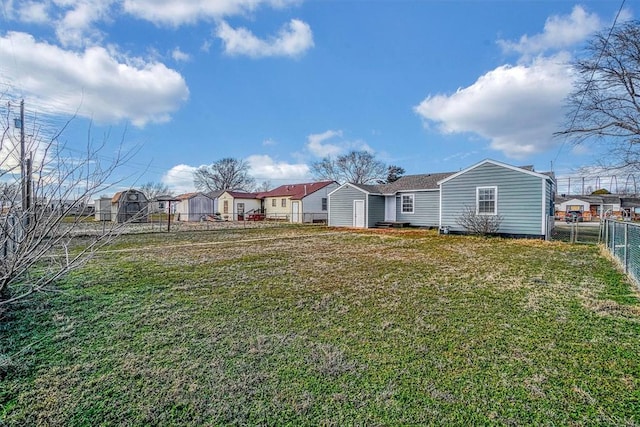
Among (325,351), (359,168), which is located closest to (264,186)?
(359,168)

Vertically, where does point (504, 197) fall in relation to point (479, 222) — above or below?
above

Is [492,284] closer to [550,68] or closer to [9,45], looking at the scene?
[9,45]

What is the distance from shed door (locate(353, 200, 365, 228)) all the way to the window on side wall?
2433 mm

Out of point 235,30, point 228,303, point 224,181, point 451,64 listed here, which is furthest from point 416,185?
point 224,181

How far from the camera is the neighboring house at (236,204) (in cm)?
3075

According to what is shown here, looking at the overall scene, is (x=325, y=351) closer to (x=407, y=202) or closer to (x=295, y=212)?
(x=407, y=202)

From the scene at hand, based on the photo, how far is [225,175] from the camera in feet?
160

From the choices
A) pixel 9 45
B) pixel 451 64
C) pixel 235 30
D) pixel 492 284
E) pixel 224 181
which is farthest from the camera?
pixel 224 181

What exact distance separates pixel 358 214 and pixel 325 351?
15.6 metres

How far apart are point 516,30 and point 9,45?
44.0ft

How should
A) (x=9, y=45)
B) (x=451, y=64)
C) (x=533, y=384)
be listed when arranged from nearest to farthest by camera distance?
1. (x=533, y=384)
2. (x=9, y=45)
3. (x=451, y=64)

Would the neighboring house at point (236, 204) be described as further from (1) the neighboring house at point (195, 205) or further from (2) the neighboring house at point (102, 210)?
(2) the neighboring house at point (102, 210)

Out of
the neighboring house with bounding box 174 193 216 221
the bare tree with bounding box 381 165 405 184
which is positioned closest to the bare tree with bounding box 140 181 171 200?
the neighboring house with bounding box 174 193 216 221

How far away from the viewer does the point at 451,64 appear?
13.4m
